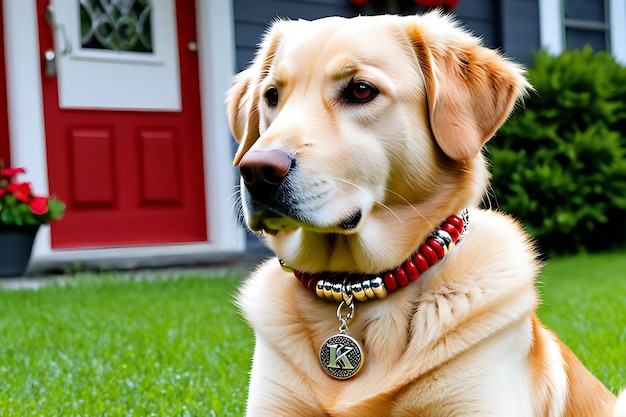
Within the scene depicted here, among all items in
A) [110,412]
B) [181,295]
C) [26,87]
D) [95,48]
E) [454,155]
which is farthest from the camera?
[95,48]

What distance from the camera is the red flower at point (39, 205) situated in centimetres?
541

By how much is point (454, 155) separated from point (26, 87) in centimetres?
470

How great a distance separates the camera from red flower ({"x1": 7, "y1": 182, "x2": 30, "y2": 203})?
17.8ft

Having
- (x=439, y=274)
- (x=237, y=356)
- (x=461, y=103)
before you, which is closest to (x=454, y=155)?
(x=461, y=103)

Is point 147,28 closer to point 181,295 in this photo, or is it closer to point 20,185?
point 20,185

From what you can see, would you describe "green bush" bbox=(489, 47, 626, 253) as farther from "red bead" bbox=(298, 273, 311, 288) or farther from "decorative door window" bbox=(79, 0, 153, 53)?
"red bead" bbox=(298, 273, 311, 288)

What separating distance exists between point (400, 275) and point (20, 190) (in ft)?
13.5

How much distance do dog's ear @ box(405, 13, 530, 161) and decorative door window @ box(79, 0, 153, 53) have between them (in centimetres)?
474

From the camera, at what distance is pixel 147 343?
12.5ft

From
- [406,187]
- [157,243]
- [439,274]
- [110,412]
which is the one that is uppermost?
[406,187]

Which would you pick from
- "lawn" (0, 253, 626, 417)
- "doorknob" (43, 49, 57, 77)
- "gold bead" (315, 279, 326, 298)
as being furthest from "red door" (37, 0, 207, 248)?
"gold bead" (315, 279, 326, 298)

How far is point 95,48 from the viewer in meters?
6.40

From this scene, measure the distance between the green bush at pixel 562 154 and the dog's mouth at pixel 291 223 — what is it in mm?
5779

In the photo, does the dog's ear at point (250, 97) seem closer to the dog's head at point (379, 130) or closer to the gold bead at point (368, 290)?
the dog's head at point (379, 130)
